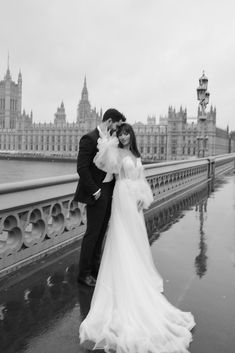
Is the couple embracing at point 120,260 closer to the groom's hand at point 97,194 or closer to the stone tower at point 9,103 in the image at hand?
the groom's hand at point 97,194

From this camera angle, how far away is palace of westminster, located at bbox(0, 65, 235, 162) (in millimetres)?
113062

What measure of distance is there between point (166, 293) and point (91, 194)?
1.22m

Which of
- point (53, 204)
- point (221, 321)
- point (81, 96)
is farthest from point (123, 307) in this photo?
point (81, 96)

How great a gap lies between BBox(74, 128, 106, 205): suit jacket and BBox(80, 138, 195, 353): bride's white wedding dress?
0.37 ft

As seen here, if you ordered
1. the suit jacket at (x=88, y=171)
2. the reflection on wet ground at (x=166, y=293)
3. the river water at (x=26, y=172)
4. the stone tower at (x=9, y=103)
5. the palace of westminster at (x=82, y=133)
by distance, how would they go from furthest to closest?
the stone tower at (x=9, y=103) < the palace of westminster at (x=82, y=133) < the river water at (x=26, y=172) < the suit jacket at (x=88, y=171) < the reflection on wet ground at (x=166, y=293)

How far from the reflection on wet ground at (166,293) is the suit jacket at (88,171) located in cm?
96

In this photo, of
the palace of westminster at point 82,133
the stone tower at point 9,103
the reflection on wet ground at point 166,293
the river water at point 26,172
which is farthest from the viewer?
the stone tower at point 9,103

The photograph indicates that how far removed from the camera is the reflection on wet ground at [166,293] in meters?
2.78

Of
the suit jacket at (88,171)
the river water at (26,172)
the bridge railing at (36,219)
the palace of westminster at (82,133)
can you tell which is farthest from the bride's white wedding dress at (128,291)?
the palace of westminster at (82,133)

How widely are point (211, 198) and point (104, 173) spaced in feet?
25.3

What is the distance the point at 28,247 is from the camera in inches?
174

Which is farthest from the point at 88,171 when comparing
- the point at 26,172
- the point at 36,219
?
the point at 26,172

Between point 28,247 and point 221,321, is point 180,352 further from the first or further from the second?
point 28,247

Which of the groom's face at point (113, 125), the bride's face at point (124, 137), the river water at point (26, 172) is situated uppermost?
the groom's face at point (113, 125)
